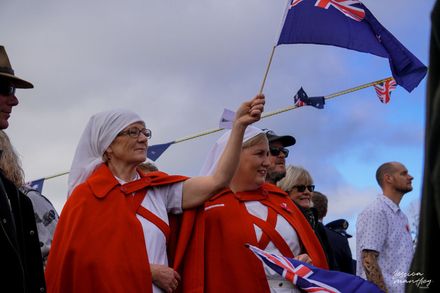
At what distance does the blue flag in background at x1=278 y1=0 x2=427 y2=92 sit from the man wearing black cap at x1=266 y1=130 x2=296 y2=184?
0.81 meters

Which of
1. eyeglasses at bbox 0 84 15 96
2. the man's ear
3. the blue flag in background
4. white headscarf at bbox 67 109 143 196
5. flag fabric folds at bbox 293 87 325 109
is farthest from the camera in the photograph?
the man's ear

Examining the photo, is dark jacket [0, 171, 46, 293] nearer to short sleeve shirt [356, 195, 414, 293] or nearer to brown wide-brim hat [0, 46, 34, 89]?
brown wide-brim hat [0, 46, 34, 89]

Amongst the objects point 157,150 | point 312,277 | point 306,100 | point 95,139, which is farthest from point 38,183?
point 312,277

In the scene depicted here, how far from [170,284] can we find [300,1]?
2.57 metres

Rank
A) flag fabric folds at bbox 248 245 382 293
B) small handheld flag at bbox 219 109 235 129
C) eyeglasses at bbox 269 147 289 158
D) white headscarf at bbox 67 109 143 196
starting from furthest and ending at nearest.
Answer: eyeglasses at bbox 269 147 289 158 → small handheld flag at bbox 219 109 235 129 → white headscarf at bbox 67 109 143 196 → flag fabric folds at bbox 248 245 382 293

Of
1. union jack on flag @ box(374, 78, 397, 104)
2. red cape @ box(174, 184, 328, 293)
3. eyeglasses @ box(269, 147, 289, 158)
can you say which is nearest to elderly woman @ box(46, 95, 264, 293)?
red cape @ box(174, 184, 328, 293)

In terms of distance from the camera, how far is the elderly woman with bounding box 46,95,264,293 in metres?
5.15

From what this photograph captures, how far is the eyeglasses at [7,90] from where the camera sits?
4.85 metres

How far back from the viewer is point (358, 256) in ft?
26.0

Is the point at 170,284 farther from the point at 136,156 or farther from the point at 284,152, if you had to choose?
the point at 284,152

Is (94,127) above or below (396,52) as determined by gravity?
below

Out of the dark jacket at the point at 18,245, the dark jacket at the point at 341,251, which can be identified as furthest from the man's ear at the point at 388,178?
the dark jacket at the point at 18,245

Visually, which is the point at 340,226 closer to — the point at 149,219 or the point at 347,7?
the point at 347,7

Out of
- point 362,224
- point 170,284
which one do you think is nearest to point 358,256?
point 362,224
